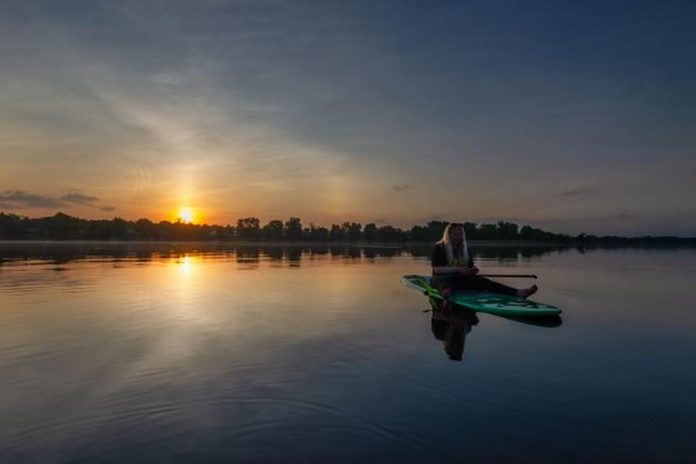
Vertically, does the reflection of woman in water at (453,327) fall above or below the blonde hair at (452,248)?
below

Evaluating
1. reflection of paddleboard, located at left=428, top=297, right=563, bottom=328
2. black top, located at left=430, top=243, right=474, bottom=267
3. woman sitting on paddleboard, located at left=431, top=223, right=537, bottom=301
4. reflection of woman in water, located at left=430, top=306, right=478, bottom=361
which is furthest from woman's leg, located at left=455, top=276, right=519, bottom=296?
reflection of paddleboard, located at left=428, top=297, right=563, bottom=328

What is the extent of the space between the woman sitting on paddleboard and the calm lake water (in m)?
1.72

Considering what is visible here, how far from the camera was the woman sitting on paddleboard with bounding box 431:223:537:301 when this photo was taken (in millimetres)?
16781

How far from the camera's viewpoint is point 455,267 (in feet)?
55.2

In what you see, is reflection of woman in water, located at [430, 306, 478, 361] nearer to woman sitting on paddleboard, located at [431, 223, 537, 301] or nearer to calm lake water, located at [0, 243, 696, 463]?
calm lake water, located at [0, 243, 696, 463]

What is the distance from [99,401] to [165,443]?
2.15 m

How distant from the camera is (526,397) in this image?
24.6 feet

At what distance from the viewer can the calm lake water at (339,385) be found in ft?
18.9

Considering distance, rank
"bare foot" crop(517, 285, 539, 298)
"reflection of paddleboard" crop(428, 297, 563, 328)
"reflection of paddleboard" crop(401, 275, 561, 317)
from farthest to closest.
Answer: "bare foot" crop(517, 285, 539, 298), "reflection of paddleboard" crop(401, 275, 561, 317), "reflection of paddleboard" crop(428, 297, 563, 328)

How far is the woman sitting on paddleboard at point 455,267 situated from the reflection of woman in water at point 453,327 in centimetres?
102

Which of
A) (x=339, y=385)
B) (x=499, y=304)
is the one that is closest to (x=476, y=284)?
(x=499, y=304)

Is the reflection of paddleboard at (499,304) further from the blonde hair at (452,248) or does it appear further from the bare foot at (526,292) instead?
the blonde hair at (452,248)

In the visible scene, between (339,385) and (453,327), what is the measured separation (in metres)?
6.20

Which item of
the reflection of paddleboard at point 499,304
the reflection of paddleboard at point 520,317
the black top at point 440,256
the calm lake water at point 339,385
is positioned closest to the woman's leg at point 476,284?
the reflection of paddleboard at point 499,304
